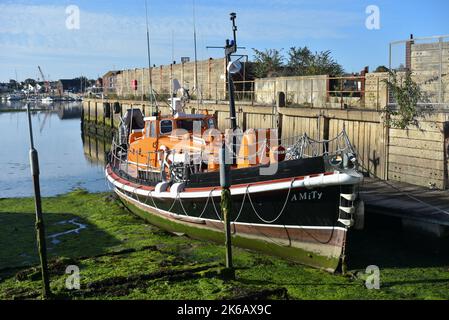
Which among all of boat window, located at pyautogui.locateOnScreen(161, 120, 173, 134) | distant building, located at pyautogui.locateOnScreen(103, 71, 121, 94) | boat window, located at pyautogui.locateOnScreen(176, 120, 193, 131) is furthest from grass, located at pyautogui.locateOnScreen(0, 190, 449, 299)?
distant building, located at pyautogui.locateOnScreen(103, 71, 121, 94)

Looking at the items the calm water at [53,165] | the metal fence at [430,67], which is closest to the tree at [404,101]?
the metal fence at [430,67]

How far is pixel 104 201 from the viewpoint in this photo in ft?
54.6

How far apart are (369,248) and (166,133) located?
21.1 ft

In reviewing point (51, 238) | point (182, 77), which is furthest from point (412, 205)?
point (182, 77)

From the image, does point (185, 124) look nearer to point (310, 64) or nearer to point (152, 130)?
point (152, 130)

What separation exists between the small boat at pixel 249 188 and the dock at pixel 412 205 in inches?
64.7

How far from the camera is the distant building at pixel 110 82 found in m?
56.0

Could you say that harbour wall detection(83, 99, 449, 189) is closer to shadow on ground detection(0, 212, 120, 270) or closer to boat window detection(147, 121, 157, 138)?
boat window detection(147, 121, 157, 138)

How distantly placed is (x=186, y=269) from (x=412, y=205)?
5.10m

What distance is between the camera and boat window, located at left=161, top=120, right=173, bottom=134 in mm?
13859

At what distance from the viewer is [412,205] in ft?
34.4

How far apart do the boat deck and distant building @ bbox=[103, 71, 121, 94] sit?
4402cm
